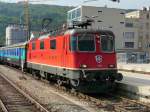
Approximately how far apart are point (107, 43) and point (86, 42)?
1.03 meters

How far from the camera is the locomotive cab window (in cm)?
1839

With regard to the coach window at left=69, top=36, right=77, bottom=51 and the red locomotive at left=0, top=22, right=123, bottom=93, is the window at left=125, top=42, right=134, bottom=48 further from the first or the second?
the coach window at left=69, top=36, right=77, bottom=51

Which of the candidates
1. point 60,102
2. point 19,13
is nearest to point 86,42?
point 60,102

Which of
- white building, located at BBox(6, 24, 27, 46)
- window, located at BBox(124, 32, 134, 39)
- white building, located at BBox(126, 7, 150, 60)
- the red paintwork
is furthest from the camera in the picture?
white building, located at BBox(126, 7, 150, 60)

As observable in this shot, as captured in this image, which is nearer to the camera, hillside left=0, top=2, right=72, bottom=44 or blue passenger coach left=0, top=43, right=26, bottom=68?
blue passenger coach left=0, top=43, right=26, bottom=68

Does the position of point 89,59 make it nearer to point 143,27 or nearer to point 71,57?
point 71,57

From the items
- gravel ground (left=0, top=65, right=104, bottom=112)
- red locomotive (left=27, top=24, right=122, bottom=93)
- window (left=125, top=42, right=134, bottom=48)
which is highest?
red locomotive (left=27, top=24, right=122, bottom=93)

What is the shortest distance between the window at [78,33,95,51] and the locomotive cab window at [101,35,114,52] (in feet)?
1.55

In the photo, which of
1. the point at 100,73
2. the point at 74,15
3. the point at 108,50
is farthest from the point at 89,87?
the point at 74,15

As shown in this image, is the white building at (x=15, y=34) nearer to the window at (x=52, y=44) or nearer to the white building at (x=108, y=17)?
the white building at (x=108, y=17)

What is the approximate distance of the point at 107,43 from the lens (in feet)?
60.7

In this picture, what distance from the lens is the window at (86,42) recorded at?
18.1 metres

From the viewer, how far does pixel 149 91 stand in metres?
15.8

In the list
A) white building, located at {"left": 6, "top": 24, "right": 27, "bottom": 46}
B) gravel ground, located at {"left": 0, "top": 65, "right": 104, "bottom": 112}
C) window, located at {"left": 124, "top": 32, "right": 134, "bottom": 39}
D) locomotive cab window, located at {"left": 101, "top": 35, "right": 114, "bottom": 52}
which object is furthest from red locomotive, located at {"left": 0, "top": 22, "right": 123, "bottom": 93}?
window, located at {"left": 124, "top": 32, "right": 134, "bottom": 39}
